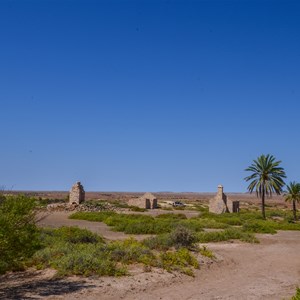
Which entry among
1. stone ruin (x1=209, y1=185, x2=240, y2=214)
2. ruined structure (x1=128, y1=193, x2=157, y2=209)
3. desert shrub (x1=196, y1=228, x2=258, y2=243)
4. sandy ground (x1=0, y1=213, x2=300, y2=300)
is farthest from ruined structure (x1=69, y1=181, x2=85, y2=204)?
sandy ground (x1=0, y1=213, x2=300, y2=300)

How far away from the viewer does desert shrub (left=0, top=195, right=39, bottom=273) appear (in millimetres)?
11955

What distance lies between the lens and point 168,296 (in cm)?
1340

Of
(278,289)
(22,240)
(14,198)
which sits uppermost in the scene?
(14,198)

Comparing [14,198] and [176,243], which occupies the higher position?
[14,198]

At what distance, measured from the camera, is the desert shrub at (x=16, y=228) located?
471 inches

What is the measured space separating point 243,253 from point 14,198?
47.6ft

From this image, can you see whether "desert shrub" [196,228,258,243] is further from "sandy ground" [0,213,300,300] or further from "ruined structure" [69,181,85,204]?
"ruined structure" [69,181,85,204]

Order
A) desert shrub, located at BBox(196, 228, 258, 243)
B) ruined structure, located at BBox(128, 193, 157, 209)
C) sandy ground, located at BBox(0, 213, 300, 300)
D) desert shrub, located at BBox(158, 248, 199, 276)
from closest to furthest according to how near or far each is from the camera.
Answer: sandy ground, located at BBox(0, 213, 300, 300), desert shrub, located at BBox(158, 248, 199, 276), desert shrub, located at BBox(196, 228, 258, 243), ruined structure, located at BBox(128, 193, 157, 209)

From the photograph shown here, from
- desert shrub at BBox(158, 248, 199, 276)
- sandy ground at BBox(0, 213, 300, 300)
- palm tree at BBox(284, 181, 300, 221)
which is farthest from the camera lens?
palm tree at BBox(284, 181, 300, 221)

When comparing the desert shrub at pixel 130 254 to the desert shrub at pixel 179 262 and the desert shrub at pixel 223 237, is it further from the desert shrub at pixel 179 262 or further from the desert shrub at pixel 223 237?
the desert shrub at pixel 223 237

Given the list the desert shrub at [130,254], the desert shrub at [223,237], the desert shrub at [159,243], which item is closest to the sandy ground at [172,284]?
the desert shrub at [130,254]

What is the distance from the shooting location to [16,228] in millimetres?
12492

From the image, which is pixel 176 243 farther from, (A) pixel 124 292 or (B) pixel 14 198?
(B) pixel 14 198

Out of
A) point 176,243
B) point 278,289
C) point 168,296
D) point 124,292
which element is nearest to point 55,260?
point 124,292
